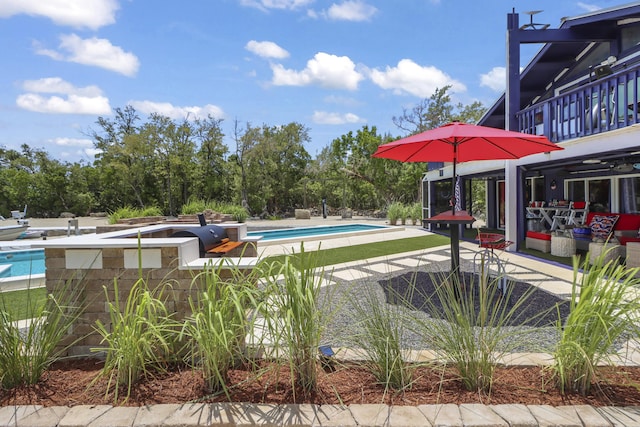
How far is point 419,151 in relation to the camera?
6.01m

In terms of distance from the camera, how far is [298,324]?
2.11 meters

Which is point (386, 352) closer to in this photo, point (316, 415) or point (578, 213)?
point (316, 415)

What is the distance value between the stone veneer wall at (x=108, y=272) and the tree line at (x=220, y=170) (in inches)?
816

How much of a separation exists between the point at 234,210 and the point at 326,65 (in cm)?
2330

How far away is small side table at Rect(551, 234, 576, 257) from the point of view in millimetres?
7867

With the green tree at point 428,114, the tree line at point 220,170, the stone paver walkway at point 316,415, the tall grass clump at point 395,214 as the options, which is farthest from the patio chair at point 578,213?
the green tree at point 428,114

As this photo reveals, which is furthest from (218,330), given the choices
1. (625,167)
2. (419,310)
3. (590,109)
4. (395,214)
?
(395,214)

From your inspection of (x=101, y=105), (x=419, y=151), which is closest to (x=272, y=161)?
(x=101, y=105)

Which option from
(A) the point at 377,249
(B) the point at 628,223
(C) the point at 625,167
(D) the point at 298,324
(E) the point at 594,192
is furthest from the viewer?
(E) the point at 594,192

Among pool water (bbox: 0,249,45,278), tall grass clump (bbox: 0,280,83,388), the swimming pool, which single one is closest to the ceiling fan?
the swimming pool

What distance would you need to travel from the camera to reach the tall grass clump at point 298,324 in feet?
6.93

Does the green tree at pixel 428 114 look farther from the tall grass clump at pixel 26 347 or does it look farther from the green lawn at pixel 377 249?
the tall grass clump at pixel 26 347

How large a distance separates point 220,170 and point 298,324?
23559mm

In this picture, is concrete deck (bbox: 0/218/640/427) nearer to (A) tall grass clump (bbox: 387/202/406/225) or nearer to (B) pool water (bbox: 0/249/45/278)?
(B) pool water (bbox: 0/249/45/278)
